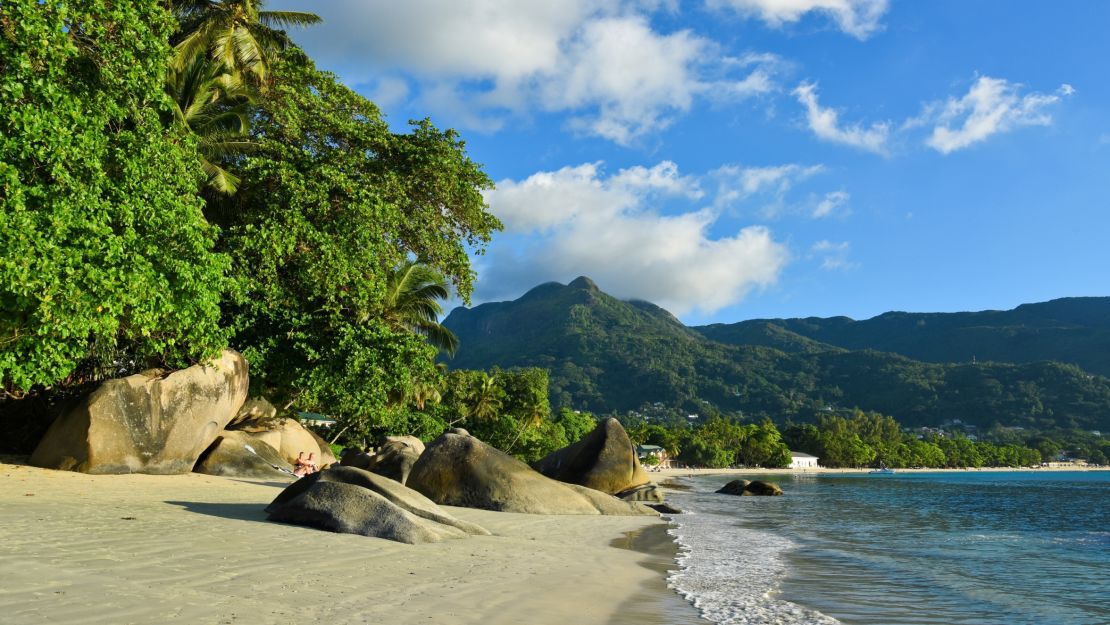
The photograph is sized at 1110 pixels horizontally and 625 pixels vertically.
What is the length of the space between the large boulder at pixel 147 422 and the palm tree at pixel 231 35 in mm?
9934

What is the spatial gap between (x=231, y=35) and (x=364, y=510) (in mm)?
20261

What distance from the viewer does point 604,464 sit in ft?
93.8

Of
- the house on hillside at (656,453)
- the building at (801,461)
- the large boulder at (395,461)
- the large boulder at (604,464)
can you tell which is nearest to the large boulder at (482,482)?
the large boulder at (395,461)

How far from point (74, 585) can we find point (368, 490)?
16.3ft

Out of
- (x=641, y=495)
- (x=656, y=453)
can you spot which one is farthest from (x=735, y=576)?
(x=656, y=453)

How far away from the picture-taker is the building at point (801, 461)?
132250 mm

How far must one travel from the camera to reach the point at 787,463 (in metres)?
130

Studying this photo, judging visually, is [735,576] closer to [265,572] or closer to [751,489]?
[265,572]

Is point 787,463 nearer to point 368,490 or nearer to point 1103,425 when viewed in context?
point 1103,425

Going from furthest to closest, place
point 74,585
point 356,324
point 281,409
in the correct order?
point 281,409
point 356,324
point 74,585

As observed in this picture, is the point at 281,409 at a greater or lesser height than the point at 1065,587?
greater

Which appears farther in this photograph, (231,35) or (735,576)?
(231,35)

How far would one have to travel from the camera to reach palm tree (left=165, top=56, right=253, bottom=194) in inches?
771

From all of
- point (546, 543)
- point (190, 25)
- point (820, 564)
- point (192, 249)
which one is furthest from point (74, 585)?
point (190, 25)
